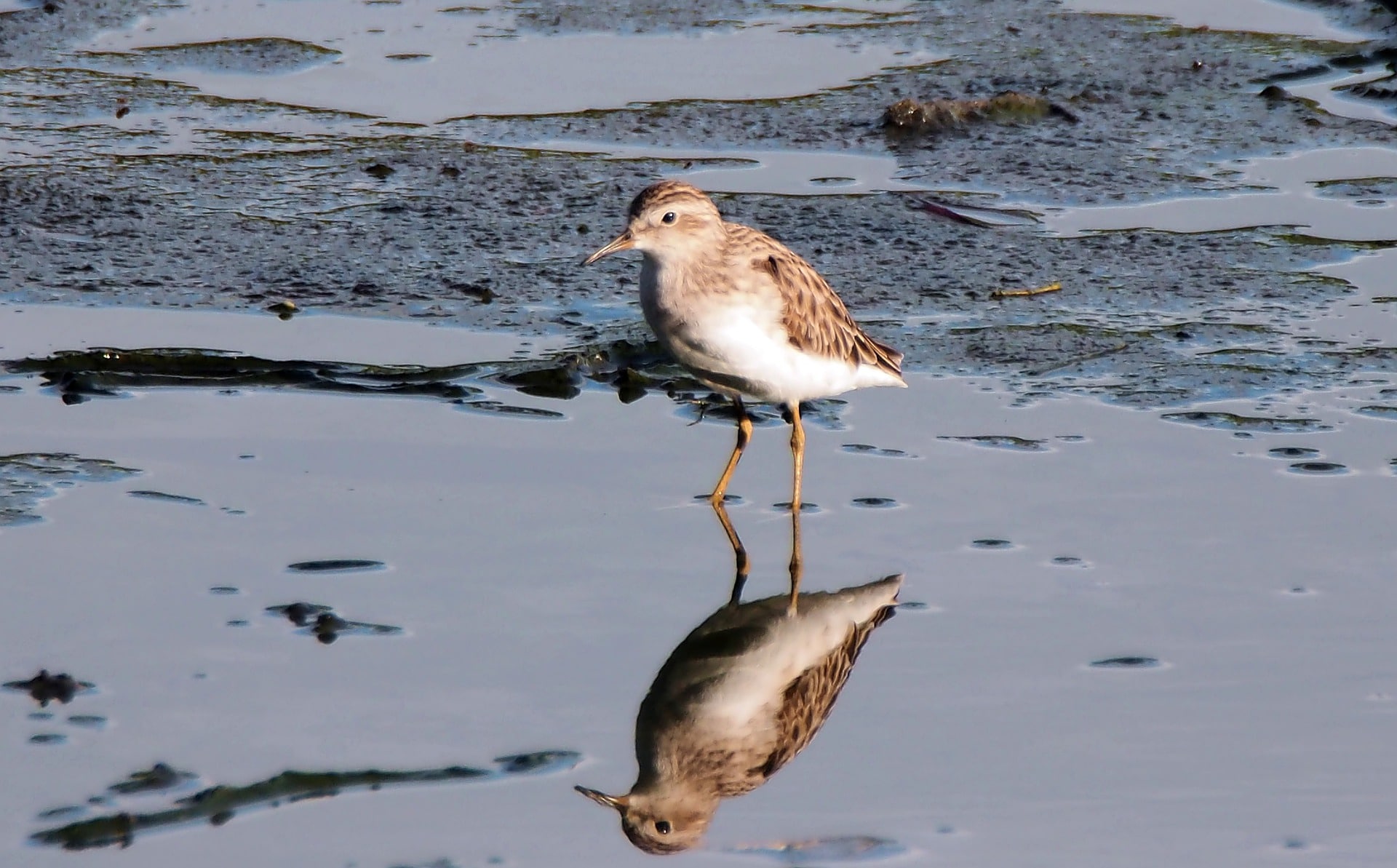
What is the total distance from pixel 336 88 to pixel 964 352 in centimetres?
477

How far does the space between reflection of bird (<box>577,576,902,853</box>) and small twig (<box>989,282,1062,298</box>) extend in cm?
270

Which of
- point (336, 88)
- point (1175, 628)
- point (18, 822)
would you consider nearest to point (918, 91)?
point (336, 88)

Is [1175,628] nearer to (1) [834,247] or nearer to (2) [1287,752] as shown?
(2) [1287,752]

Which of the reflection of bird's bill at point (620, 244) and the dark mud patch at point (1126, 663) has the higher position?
the reflection of bird's bill at point (620, 244)

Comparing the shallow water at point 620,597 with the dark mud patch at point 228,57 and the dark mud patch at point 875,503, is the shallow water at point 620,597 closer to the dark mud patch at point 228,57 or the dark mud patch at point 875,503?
the dark mud patch at point 875,503

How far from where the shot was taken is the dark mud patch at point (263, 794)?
4.18 metres

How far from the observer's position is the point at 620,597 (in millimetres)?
5535

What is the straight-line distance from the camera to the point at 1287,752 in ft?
15.4

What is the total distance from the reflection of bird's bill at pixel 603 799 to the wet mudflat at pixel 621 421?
4 cm

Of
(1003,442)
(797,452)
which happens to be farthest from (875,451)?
(1003,442)

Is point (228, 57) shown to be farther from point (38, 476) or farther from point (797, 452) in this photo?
point (797, 452)

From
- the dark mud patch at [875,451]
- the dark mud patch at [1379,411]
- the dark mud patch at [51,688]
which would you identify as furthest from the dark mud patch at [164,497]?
the dark mud patch at [1379,411]

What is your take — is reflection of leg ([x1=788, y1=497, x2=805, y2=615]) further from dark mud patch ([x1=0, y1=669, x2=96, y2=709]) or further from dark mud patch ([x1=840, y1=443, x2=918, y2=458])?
dark mud patch ([x1=0, y1=669, x2=96, y2=709])

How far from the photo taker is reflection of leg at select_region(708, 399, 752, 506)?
641cm
